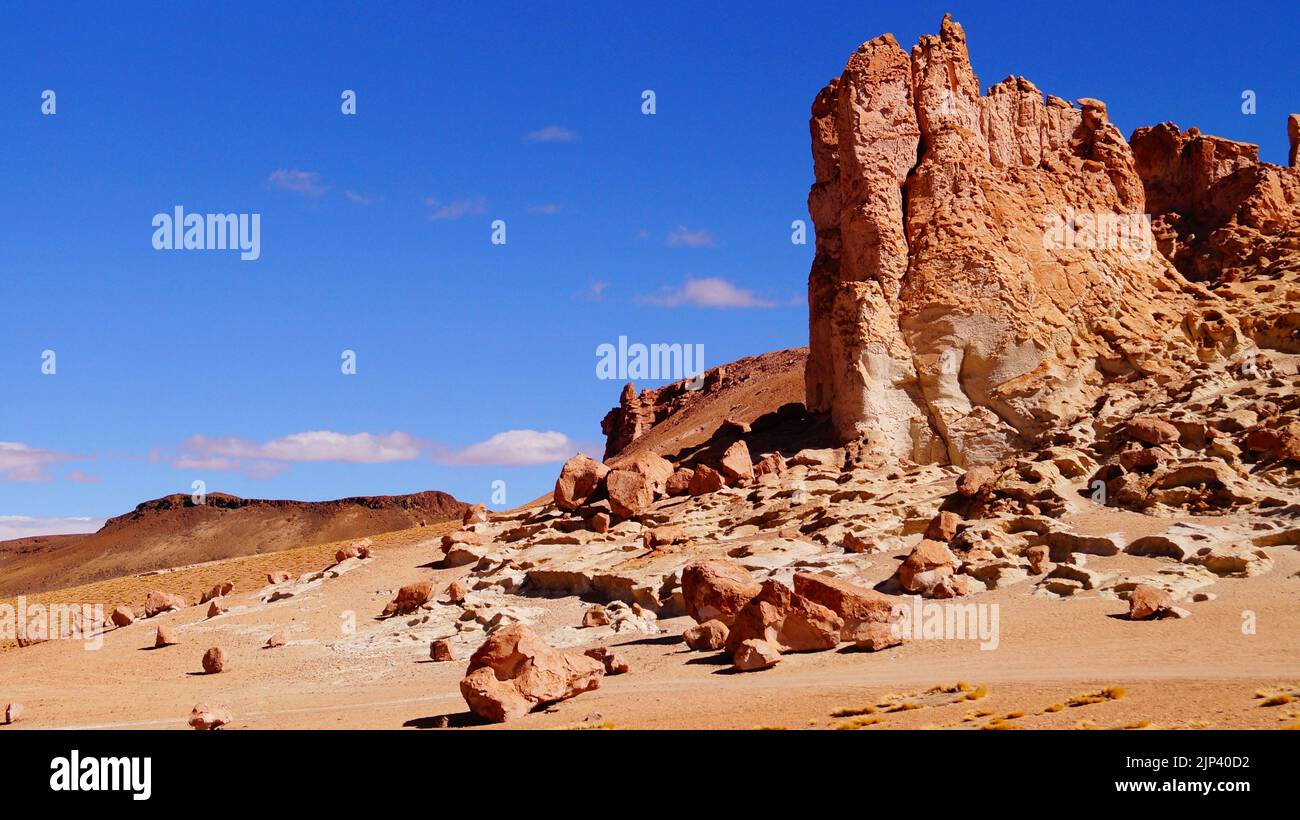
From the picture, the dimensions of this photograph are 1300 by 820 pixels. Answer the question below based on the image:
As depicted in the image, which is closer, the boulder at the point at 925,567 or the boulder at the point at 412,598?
the boulder at the point at 925,567

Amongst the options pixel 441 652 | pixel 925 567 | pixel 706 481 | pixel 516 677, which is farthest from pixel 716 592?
pixel 706 481

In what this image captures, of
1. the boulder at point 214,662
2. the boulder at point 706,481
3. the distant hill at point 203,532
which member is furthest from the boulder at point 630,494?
the distant hill at point 203,532

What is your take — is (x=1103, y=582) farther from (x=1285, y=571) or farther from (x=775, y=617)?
(x=775, y=617)

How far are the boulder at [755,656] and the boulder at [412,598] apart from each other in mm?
10876

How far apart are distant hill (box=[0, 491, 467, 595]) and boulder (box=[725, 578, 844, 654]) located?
300ft

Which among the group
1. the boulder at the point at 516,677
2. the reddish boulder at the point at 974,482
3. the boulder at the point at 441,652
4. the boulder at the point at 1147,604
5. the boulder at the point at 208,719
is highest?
the reddish boulder at the point at 974,482

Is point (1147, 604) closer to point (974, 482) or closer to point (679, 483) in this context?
point (974, 482)

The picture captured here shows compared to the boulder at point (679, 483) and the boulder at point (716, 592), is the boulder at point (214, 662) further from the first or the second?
the boulder at point (679, 483)

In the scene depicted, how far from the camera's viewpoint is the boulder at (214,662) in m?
22.4

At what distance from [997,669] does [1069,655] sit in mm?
1329

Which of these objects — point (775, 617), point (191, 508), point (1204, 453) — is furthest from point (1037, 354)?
point (191, 508)

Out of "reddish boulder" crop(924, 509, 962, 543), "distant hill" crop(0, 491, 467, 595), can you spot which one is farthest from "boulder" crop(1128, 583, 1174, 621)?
"distant hill" crop(0, 491, 467, 595)

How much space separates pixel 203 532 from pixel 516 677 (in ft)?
358
